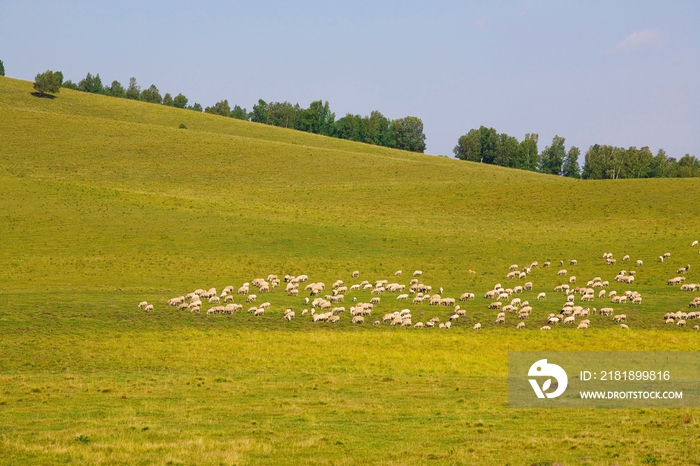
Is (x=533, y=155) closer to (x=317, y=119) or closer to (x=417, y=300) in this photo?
(x=317, y=119)

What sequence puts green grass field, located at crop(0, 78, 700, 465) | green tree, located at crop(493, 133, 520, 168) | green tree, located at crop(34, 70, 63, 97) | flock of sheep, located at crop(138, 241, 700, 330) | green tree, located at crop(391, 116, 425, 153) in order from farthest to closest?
green tree, located at crop(391, 116, 425, 153) → green tree, located at crop(493, 133, 520, 168) → green tree, located at crop(34, 70, 63, 97) → flock of sheep, located at crop(138, 241, 700, 330) → green grass field, located at crop(0, 78, 700, 465)

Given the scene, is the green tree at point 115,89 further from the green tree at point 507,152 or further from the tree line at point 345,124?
the green tree at point 507,152

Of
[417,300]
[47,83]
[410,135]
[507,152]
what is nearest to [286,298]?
[417,300]

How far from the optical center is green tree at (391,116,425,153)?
180750 mm

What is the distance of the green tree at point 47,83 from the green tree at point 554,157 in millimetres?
96045

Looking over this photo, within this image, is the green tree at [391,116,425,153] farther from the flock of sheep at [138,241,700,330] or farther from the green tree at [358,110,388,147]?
the flock of sheep at [138,241,700,330]

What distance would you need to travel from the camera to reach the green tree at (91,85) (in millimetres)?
187125

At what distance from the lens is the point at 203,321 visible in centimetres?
3956

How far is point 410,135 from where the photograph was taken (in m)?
182

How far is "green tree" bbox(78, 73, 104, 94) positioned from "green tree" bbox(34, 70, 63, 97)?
52.0m

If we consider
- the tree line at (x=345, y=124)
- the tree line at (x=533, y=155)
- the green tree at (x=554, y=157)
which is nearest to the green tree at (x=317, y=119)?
the tree line at (x=345, y=124)

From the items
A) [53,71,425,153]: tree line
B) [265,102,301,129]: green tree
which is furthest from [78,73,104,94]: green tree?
[265,102,301,129]: green tree

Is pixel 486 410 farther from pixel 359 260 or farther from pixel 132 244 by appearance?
pixel 132 244

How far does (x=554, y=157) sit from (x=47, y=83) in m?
99.2
